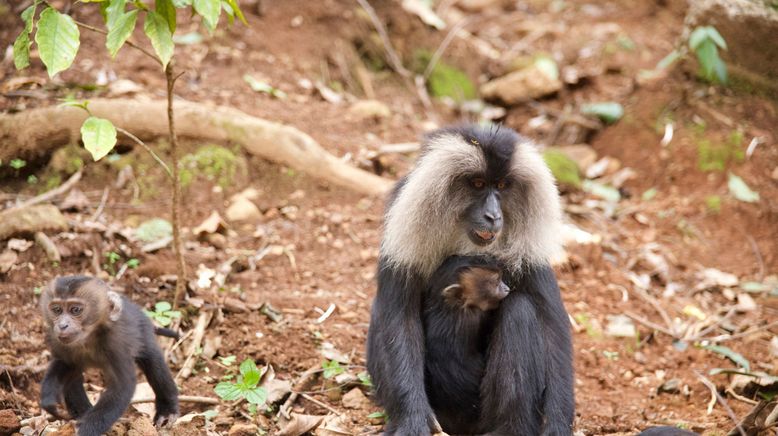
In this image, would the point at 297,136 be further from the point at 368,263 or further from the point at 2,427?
the point at 2,427

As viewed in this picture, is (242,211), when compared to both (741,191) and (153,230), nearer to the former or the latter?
(153,230)

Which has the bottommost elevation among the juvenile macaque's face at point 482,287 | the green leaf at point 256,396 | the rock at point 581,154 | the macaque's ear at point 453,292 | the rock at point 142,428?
the rock at point 142,428

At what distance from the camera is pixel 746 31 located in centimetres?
820

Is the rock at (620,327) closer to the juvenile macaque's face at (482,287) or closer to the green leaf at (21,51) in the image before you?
the juvenile macaque's face at (482,287)

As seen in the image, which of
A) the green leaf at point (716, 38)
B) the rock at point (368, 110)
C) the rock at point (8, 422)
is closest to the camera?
the rock at point (8, 422)

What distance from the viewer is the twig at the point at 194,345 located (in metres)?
4.83

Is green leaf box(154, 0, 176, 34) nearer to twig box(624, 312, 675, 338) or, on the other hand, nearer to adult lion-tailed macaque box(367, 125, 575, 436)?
adult lion-tailed macaque box(367, 125, 575, 436)

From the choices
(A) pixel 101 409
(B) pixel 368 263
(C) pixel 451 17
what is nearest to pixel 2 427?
(A) pixel 101 409

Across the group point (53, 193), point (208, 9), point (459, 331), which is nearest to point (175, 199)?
point (208, 9)

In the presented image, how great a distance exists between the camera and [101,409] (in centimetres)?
398

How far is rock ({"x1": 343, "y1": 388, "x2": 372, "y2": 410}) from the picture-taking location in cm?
479

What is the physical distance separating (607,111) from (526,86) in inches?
50.6

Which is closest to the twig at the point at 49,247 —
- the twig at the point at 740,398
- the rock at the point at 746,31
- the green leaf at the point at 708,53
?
the twig at the point at 740,398

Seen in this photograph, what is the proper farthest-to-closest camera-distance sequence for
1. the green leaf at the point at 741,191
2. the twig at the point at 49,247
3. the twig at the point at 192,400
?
1. the green leaf at the point at 741,191
2. the twig at the point at 49,247
3. the twig at the point at 192,400
